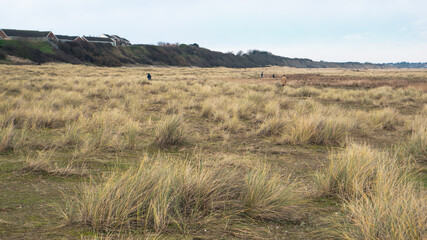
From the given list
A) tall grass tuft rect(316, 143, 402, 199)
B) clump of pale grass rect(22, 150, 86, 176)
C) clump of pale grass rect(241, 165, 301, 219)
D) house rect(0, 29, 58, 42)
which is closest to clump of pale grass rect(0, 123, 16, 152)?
clump of pale grass rect(22, 150, 86, 176)

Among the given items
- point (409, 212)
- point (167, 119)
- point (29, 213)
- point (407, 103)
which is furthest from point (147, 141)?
point (407, 103)

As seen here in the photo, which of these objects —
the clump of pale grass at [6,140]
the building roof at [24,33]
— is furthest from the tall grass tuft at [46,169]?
the building roof at [24,33]

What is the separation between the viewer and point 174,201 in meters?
2.97

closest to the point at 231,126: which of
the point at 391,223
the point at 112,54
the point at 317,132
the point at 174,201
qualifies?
the point at 317,132

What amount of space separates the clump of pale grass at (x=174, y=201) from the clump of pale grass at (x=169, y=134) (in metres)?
2.72

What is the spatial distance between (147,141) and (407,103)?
1294 cm

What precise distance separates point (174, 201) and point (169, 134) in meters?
3.32

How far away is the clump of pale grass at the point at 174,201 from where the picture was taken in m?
2.67

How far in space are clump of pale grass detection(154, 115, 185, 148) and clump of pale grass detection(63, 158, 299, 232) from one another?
2725 mm

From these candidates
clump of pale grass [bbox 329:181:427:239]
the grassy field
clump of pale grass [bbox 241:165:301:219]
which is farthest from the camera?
clump of pale grass [bbox 241:165:301:219]

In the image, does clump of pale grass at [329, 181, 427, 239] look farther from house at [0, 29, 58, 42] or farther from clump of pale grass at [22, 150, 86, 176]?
house at [0, 29, 58, 42]

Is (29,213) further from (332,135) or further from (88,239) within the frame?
(332,135)

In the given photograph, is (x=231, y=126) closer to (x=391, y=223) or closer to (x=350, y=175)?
(x=350, y=175)

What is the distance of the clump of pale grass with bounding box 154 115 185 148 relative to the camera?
6.09 m
